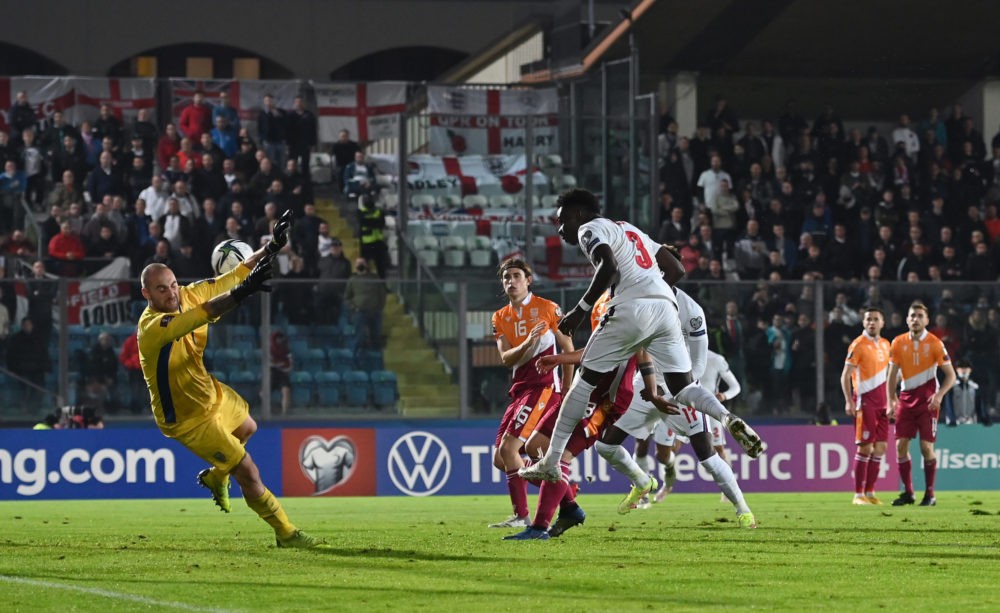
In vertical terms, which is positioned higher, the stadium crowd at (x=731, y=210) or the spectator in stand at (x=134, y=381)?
the stadium crowd at (x=731, y=210)

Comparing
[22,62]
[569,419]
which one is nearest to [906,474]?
[569,419]

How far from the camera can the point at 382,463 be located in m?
21.0

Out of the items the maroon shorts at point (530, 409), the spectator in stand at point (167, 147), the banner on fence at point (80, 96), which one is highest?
the banner on fence at point (80, 96)

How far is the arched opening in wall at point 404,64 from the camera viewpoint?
42.5 m

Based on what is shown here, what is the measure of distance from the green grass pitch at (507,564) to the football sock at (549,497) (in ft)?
0.54

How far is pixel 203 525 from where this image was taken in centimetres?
1429

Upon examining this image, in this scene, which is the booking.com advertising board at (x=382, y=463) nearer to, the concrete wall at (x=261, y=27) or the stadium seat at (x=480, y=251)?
the stadium seat at (x=480, y=251)

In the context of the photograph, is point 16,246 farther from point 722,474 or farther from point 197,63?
point 197,63

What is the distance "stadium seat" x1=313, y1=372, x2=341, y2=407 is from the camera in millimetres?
21234

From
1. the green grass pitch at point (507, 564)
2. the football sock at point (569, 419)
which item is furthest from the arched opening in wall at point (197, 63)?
the football sock at point (569, 419)

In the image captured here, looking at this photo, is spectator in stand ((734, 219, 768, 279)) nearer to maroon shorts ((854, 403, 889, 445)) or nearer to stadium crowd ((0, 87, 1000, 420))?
stadium crowd ((0, 87, 1000, 420))

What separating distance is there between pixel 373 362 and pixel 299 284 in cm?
139

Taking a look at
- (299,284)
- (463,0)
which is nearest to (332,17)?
(463,0)

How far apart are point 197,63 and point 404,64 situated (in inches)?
207
